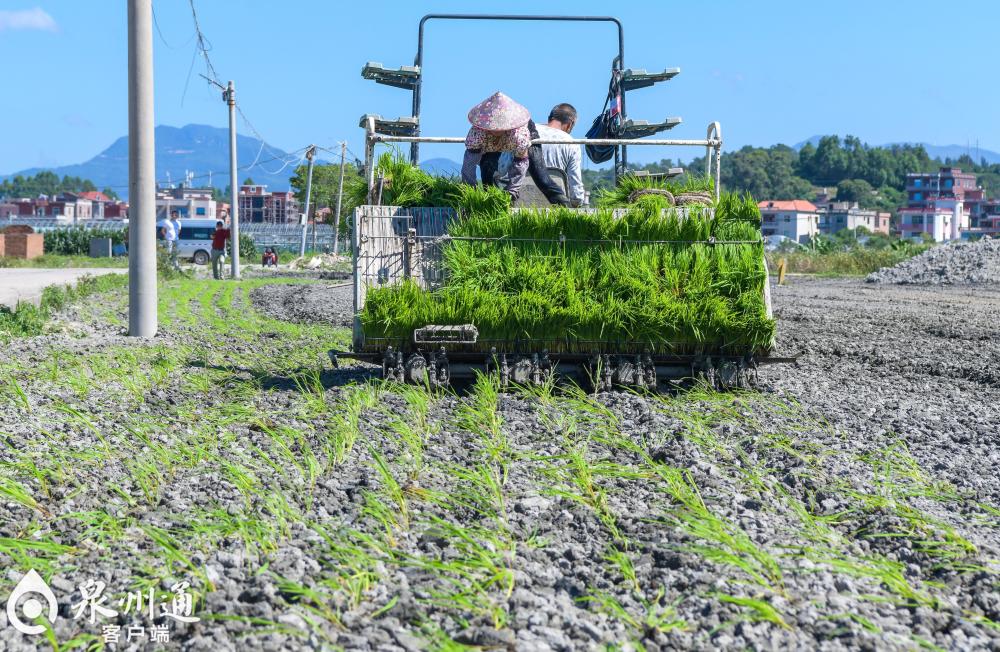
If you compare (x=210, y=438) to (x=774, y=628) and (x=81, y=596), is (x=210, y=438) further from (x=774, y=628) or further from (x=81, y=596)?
(x=774, y=628)

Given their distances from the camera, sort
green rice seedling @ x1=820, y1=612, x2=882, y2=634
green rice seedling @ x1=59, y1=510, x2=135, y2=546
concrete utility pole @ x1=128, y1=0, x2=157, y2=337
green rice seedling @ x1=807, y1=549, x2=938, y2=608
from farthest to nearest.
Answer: concrete utility pole @ x1=128, y1=0, x2=157, y2=337
green rice seedling @ x1=59, y1=510, x2=135, y2=546
green rice seedling @ x1=807, y1=549, x2=938, y2=608
green rice seedling @ x1=820, y1=612, x2=882, y2=634

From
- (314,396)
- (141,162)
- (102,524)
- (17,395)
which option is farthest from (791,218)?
(102,524)

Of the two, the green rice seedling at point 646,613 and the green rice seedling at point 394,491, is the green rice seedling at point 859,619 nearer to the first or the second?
the green rice seedling at point 646,613

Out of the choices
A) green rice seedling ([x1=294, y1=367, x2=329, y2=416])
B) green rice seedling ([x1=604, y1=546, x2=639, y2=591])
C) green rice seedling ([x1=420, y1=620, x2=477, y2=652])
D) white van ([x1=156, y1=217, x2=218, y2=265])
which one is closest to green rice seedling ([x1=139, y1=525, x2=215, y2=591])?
green rice seedling ([x1=420, y1=620, x2=477, y2=652])

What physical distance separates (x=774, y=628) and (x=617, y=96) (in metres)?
7.49

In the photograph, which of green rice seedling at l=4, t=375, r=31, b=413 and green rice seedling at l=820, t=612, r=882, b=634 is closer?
green rice seedling at l=820, t=612, r=882, b=634

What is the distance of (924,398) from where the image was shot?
901 centimetres

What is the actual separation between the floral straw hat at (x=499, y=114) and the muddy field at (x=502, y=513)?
90.7 inches

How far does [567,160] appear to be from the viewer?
10.0 metres

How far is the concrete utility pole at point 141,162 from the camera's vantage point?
12.7 m

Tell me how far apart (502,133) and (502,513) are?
505 centimetres

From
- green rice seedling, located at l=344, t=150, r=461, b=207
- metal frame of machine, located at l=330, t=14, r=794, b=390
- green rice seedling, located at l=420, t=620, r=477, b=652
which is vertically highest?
green rice seedling, located at l=344, t=150, r=461, b=207

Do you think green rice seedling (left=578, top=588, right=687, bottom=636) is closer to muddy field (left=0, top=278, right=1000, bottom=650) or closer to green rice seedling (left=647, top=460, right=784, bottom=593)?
muddy field (left=0, top=278, right=1000, bottom=650)

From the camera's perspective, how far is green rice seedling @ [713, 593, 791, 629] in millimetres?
3592
